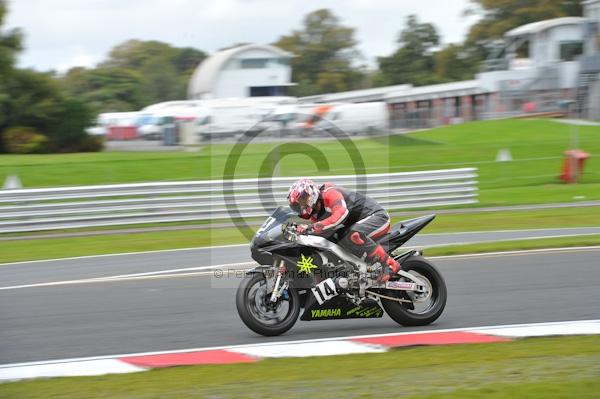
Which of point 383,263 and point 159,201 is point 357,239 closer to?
point 383,263

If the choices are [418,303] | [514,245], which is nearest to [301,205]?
[418,303]

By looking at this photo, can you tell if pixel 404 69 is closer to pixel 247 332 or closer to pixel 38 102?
pixel 38 102

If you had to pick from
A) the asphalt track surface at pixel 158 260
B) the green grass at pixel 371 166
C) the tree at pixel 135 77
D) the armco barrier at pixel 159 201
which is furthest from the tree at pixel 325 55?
the asphalt track surface at pixel 158 260

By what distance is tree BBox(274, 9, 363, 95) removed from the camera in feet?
254

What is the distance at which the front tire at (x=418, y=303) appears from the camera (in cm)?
820

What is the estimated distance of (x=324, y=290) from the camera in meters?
7.98

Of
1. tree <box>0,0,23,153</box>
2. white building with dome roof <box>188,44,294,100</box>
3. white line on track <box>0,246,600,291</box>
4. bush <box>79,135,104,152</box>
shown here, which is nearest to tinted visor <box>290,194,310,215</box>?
white line on track <box>0,246,600,291</box>

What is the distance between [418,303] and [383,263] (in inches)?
23.6

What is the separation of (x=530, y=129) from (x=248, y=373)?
31.7 metres

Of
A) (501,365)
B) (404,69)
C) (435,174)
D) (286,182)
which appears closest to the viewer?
(501,365)

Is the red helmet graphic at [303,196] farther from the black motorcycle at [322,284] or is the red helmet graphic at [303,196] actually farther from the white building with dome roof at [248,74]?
the white building with dome roof at [248,74]

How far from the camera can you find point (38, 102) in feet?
127

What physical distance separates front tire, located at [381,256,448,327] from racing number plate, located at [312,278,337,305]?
55cm

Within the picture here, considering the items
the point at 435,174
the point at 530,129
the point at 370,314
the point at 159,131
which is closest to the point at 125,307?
the point at 370,314
